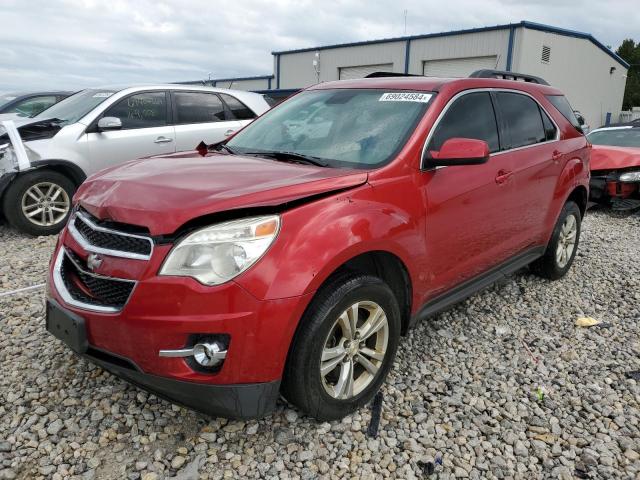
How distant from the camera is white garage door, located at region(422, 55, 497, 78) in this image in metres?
20.8

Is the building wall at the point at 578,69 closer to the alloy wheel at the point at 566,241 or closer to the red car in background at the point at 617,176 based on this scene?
the red car in background at the point at 617,176

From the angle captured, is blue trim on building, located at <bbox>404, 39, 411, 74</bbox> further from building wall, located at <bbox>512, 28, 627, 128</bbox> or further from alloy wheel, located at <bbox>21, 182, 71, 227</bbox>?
alloy wheel, located at <bbox>21, 182, 71, 227</bbox>

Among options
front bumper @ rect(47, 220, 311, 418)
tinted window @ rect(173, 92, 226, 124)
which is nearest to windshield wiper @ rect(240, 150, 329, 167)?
Result: front bumper @ rect(47, 220, 311, 418)

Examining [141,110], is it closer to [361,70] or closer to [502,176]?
[502,176]

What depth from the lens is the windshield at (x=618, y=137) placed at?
918 centimetres

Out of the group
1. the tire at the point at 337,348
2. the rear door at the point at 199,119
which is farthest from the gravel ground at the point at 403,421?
the rear door at the point at 199,119

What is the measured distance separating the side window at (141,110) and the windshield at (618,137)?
748 centimetres

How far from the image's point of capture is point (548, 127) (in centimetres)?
441

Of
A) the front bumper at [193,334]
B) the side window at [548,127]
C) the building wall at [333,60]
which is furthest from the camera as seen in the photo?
the building wall at [333,60]

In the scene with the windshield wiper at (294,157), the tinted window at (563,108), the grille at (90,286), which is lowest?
the grille at (90,286)

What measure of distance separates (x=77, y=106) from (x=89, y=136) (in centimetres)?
74

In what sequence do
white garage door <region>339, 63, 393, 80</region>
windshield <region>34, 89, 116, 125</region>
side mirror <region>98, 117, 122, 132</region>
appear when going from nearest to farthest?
side mirror <region>98, 117, 122, 132</region> → windshield <region>34, 89, 116, 125</region> → white garage door <region>339, 63, 393, 80</region>

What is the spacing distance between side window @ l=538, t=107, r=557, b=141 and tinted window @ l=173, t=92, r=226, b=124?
14.2 ft

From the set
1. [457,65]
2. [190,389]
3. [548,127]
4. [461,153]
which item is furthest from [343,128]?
[457,65]
